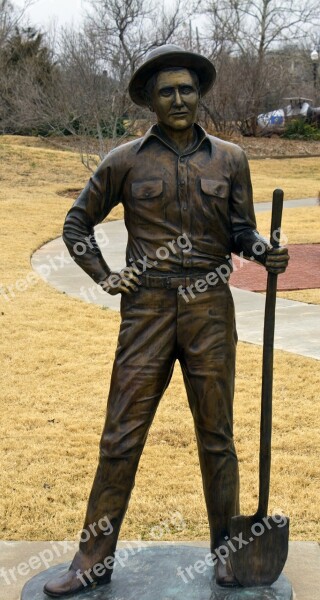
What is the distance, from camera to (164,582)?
372 cm

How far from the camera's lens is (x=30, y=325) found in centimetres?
966

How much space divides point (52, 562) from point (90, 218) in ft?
5.86

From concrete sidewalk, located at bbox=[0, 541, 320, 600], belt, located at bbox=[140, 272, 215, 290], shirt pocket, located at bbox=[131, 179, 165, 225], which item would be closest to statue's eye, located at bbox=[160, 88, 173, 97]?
shirt pocket, located at bbox=[131, 179, 165, 225]

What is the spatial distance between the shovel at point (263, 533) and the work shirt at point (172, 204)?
444 millimetres

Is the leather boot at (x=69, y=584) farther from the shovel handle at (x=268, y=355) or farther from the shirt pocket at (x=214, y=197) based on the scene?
the shirt pocket at (x=214, y=197)

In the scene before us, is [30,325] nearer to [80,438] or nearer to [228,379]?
[80,438]

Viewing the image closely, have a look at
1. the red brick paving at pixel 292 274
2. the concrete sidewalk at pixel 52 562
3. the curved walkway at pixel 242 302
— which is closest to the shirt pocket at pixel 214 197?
the concrete sidewalk at pixel 52 562

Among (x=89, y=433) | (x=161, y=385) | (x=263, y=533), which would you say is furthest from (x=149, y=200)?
(x=89, y=433)

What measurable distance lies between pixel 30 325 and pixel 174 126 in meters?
6.45

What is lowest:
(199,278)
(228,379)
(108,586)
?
(108,586)

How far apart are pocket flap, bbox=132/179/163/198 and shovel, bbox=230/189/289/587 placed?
721 mm

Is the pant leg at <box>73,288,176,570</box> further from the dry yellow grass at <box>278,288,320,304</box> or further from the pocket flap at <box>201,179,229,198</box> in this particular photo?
the dry yellow grass at <box>278,288,320,304</box>

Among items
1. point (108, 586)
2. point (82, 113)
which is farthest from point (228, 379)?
point (82, 113)

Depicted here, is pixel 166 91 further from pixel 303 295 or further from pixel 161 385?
pixel 303 295
